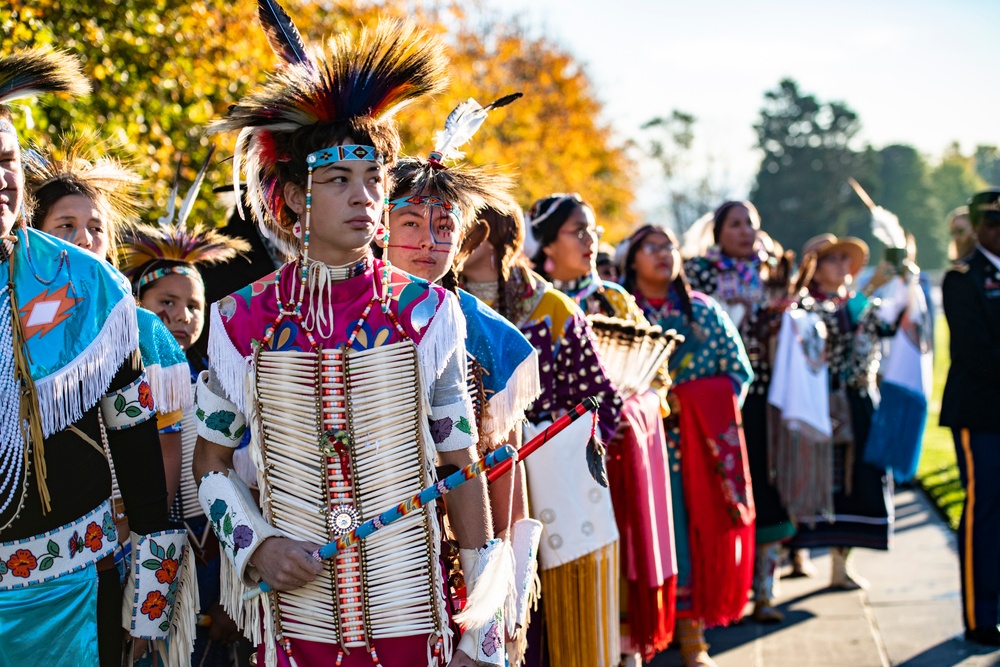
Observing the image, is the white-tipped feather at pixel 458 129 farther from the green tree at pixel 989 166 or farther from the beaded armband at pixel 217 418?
the green tree at pixel 989 166

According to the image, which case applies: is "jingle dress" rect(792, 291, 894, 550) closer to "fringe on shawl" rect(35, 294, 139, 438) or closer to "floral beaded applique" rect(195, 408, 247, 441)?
"floral beaded applique" rect(195, 408, 247, 441)

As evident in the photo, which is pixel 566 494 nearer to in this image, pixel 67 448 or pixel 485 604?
pixel 485 604

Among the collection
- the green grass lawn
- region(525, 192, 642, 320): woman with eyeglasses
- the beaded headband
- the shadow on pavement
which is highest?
the beaded headband

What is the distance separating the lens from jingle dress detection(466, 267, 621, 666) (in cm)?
395

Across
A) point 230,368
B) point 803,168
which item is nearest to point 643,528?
point 230,368

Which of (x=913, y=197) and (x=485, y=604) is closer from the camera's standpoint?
(x=485, y=604)

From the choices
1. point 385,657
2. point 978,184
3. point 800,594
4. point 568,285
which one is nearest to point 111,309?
point 385,657

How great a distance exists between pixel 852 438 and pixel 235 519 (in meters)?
5.45

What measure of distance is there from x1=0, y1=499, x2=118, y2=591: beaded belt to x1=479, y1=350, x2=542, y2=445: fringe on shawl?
1.03 metres

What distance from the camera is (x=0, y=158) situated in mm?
2422

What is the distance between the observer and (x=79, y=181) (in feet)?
10.9

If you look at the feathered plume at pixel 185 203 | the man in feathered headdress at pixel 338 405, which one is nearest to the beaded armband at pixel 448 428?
the man in feathered headdress at pixel 338 405

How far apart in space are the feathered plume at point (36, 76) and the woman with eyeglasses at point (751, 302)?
15.8ft

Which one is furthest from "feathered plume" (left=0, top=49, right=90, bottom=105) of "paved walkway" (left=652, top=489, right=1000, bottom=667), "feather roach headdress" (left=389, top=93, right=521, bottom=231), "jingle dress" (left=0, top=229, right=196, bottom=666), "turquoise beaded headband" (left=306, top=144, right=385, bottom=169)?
"paved walkway" (left=652, top=489, right=1000, bottom=667)
